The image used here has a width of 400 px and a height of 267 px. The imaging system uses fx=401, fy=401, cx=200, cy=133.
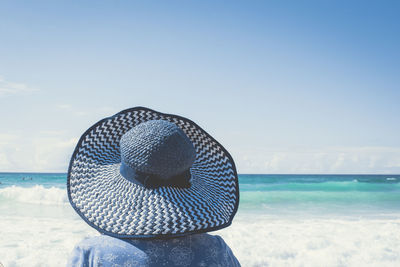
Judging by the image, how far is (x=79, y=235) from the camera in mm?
5723

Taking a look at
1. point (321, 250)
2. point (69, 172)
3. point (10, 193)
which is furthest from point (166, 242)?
point (10, 193)

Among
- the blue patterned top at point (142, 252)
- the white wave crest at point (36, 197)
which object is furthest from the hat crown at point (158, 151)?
the white wave crest at point (36, 197)

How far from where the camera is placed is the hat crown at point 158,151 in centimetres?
111

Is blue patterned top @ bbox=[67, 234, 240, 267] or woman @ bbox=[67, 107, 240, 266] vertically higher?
woman @ bbox=[67, 107, 240, 266]

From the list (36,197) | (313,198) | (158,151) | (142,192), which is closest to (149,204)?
(142,192)

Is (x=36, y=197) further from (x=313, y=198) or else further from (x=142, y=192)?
(x=142, y=192)

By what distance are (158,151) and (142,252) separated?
0.29 metres

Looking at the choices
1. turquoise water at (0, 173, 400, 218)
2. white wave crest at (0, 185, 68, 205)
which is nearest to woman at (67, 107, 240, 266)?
turquoise water at (0, 173, 400, 218)

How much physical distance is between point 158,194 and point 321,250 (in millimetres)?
4384

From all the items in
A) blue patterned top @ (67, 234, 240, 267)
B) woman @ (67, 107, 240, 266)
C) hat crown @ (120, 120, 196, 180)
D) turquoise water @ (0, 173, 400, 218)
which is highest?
hat crown @ (120, 120, 196, 180)

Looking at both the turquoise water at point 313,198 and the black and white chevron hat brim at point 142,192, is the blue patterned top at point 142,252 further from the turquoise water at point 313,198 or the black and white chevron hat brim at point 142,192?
the turquoise water at point 313,198

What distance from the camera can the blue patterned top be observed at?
3.73ft

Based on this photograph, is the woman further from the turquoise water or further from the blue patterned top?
the turquoise water

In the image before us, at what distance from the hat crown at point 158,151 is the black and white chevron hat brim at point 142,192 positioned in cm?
7
